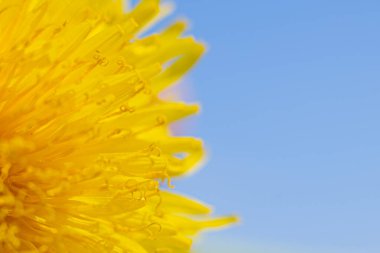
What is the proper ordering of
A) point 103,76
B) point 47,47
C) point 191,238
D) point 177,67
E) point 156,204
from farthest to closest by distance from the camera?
1. point 177,67
2. point 191,238
3. point 156,204
4. point 103,76
5. point 47,47

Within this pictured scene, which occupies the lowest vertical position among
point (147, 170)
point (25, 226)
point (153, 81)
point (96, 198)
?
point (25, 226)

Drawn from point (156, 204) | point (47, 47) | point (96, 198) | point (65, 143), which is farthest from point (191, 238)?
point (47, 47)

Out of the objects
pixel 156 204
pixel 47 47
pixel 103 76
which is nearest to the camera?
pixel 47 47

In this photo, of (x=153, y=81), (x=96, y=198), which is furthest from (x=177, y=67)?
(x=96, y=198)

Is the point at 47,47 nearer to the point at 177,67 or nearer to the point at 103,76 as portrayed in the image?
the point at 103,76

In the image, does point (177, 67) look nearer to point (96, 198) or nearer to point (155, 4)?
point (155, 4)

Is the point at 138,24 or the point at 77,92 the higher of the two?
the point at 138,24

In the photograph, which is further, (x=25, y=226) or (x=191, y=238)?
(x=191, y=238)
